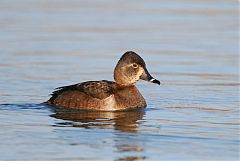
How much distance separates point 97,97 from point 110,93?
0.25 m

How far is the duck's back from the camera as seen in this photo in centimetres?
1357

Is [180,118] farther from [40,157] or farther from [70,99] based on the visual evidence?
[40,157]

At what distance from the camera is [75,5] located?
26344 millimetres

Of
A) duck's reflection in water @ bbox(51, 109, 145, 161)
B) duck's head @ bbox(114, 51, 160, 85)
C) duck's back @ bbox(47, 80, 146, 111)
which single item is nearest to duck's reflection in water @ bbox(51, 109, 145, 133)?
duck's reflection in water @ bbox(51, 109, 145, 161)

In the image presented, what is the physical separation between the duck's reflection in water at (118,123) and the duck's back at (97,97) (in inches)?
6.9

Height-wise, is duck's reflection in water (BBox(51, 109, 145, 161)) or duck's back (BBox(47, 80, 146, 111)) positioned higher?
duck's back (BBox(47, 80, 146, 111))

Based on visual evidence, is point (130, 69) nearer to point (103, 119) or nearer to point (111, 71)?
point (103, 119)

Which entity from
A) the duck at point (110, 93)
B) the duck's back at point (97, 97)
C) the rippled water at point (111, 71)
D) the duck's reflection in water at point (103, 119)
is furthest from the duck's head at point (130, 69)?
→ the duck's reflection in water at point (103, 119)

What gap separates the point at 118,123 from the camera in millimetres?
12477

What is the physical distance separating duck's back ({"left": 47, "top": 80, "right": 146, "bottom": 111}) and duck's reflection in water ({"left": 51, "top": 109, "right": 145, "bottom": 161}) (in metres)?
0.17

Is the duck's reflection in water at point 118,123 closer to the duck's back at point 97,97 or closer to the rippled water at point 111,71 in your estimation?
the rippled water at point 111,71

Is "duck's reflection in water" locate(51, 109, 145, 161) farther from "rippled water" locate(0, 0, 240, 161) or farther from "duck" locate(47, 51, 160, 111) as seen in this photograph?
"duck" locate(47, 51, 160, 111)

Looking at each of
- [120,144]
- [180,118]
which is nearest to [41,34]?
[180,118]

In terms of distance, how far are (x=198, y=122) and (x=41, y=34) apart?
902 cm
